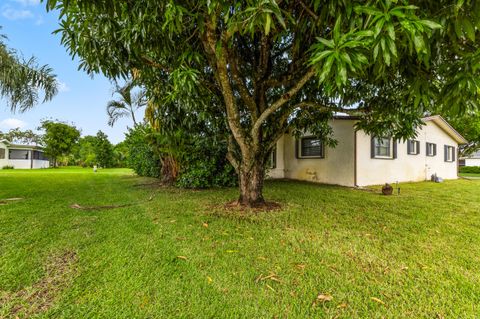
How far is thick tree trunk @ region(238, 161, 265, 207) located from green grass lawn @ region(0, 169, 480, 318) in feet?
1.91

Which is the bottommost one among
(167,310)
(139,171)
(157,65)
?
(167,310)

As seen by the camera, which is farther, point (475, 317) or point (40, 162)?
point (40, 162)

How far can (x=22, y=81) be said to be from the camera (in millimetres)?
7641

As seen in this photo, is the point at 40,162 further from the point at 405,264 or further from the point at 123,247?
the point at 405,264

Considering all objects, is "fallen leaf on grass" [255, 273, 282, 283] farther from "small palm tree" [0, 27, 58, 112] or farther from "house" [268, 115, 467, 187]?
"small palm tree" [0, 27, 58, 112]

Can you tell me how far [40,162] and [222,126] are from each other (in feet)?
113

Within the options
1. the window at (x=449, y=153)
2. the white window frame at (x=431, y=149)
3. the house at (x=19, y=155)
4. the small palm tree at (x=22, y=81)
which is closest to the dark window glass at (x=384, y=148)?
the white window frame at (x=431, y=149)

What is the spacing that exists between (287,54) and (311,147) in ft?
20.1

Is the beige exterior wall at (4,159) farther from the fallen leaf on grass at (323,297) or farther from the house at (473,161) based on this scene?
the house at (473,161)

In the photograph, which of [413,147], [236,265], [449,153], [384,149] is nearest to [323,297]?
[236,265]

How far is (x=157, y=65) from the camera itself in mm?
4293

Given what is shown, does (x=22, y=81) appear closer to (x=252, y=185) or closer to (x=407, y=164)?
Answer: (x=252, y=185)

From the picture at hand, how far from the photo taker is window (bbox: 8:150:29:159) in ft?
85.5

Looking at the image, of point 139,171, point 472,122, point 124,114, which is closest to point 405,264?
point 124,114
